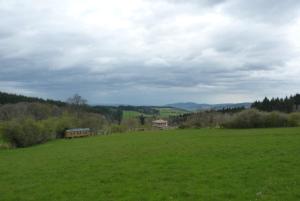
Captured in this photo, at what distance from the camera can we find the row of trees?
11600cm

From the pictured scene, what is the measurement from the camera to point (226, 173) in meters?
19.2

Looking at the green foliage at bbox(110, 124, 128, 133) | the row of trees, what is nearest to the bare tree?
the green foliage at bbox(110, 124, 128, 133)

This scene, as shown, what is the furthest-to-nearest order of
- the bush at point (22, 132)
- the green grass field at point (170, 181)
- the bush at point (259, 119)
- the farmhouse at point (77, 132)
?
the farmhouse at point (77, 132)
the bush at point (259, 119)
the bush at point (22, 132)
the green grass field at point (170, 181)

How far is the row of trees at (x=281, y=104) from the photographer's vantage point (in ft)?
381

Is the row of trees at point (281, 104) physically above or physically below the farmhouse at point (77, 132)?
above

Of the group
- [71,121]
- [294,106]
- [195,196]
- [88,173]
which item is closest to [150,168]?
[88,173]

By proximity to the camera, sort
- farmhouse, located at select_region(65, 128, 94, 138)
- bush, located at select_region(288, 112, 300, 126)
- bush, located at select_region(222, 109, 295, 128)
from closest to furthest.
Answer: bush, located at select_region(288, 112, 300, 126), bush, located at select_region(222, 109, 295, 128), farmhouse, located at select_region(65, 128, 94, 138)

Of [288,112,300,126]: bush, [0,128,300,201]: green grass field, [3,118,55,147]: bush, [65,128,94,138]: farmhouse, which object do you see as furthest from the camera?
[65,128,94,138]: farmhouse

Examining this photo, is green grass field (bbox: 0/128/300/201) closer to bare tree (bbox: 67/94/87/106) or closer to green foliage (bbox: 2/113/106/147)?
green foliage (bbox: 2/113/106/147)

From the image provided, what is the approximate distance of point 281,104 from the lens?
11875cm

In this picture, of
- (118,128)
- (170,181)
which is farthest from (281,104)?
(170,181)

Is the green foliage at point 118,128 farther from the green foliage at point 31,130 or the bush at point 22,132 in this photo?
the bush at point 22,132

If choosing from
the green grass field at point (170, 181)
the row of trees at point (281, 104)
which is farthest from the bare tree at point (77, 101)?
the green grass field at point (170, 181)

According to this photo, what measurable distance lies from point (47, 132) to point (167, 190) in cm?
6895
